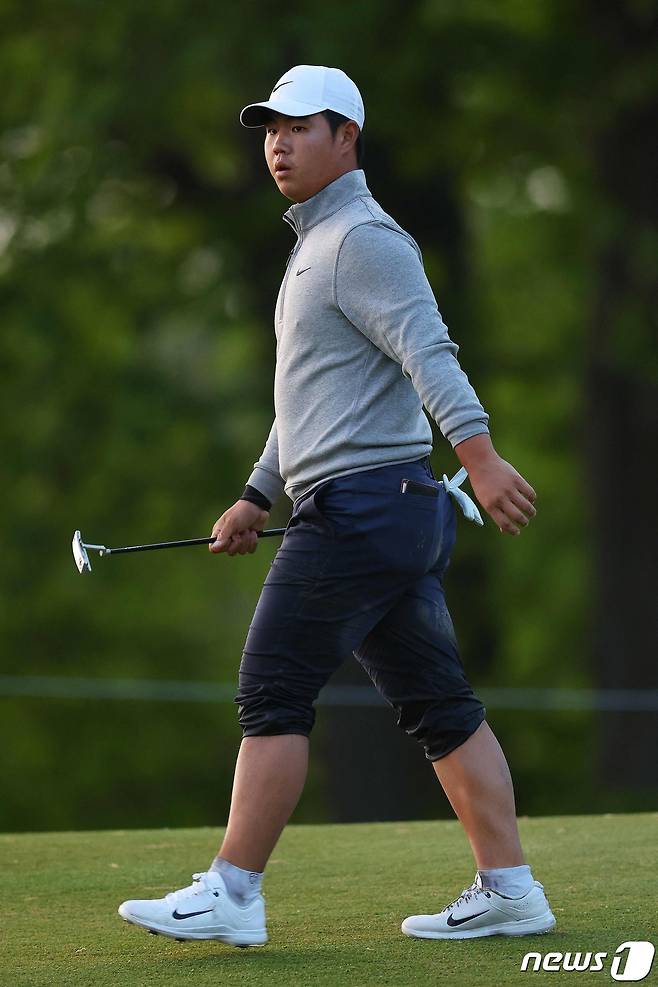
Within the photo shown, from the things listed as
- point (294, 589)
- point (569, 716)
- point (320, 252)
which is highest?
point (320, 252)

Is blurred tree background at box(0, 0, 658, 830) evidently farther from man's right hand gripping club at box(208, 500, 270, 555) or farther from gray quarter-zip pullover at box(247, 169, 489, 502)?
gray quarter-zip pullover at box(247, 169, 489, 502)

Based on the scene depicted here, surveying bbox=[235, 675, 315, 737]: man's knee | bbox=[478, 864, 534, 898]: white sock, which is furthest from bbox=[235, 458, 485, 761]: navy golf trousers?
bbox=[478, 864, 534, 898]: white sock

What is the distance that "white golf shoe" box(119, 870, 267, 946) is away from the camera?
3.50m

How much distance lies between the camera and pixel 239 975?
3.35 meters

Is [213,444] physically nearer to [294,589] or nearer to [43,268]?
[43,268]

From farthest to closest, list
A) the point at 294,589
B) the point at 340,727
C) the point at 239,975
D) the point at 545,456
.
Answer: the point at 545,456, the point at 340,727, the point at 294,589, the point at 239,975

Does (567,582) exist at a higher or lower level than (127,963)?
lower

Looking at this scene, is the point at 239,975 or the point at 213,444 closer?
the point at 239,975

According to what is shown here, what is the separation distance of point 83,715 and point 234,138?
1106 cm

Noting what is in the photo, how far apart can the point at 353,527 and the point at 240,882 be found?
787 millimetres

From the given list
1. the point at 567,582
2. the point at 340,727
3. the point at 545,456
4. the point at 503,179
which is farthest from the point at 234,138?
the point at 567,582

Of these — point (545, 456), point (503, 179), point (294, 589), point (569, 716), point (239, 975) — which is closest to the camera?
point (239, 975)

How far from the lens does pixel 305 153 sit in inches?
148

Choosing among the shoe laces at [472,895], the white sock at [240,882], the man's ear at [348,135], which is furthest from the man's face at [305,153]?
the shoe laces at [472,895]
